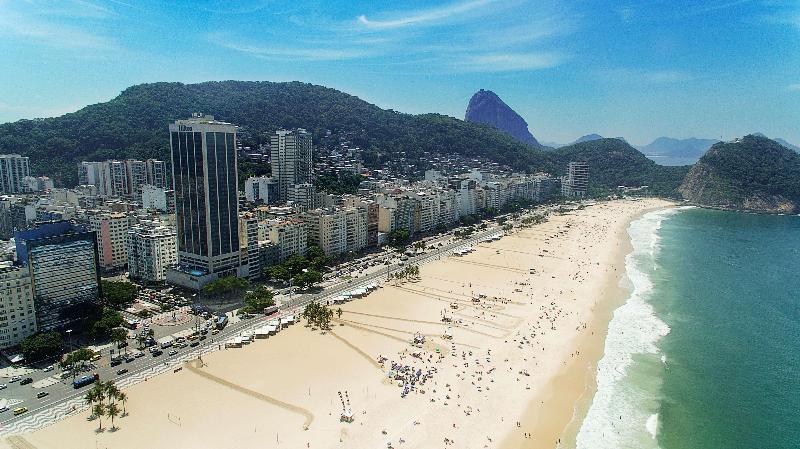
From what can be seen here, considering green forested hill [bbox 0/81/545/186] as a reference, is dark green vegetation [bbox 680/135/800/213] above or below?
below

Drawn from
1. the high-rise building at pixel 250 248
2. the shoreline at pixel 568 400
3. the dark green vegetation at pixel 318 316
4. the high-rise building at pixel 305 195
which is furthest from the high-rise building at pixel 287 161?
the shoreline at pixel 568 400

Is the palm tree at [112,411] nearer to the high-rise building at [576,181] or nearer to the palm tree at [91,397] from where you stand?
the palm tree at [91,397]

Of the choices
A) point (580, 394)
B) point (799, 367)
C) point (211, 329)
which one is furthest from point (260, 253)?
point (799, 367)

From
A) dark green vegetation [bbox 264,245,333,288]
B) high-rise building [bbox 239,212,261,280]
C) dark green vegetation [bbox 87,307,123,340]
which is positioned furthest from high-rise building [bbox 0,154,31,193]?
dark green vegetation [bbox 87,307,123,340]

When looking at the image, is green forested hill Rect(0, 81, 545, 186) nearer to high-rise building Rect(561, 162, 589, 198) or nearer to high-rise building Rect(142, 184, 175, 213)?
high-rise building Rect(142, 184, 175, 213)

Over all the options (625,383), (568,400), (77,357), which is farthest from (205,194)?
(625,383)

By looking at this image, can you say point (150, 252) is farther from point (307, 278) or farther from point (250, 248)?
point (307, 278)
